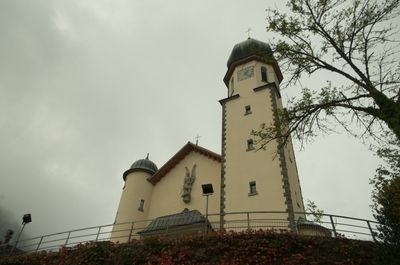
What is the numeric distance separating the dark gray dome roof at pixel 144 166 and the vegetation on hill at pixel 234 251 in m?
10.9

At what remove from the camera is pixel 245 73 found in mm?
27844

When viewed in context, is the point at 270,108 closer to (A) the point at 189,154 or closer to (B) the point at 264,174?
(B) the point at 264,174

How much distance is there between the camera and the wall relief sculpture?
23.9 m

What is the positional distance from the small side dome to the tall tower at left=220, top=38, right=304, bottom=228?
297 inches

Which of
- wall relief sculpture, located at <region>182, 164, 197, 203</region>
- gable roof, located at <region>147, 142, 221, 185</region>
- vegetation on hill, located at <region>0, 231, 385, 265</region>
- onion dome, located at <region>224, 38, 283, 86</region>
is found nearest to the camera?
vegetation on hill, located at <region>0, 231, 385, 265</region>

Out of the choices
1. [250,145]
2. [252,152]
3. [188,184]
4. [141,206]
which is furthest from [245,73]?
Answer: [141,206]

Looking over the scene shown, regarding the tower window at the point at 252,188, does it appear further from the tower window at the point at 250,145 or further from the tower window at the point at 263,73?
the tower window at the point at 263,73

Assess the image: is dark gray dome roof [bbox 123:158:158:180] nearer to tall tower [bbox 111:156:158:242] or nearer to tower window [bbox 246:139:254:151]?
tall tower [bbox 111:156:158:242]

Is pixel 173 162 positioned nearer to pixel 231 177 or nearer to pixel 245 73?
pixel 231 177

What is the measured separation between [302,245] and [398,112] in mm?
6762

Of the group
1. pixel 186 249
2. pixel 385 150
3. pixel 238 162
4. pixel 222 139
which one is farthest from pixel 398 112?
pixel 222 139

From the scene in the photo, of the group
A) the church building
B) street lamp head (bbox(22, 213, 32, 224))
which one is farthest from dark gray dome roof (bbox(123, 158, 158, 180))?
street lamp head (bbox(22, 213, 32, 224))

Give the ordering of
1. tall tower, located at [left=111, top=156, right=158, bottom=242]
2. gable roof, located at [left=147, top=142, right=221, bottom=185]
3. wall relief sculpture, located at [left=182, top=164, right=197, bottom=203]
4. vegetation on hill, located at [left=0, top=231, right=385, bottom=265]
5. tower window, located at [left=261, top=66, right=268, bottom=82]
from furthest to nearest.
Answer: tower window, located at [left=261, top=66, right=268, bottom=82] → gable roof, located at [left=147, top=142, right=221, bottom=185] → tall tower, located at [left=111, top=156, right=158, bottom=242] → wall relief sculpture, located at [left=182, top=164, right=197, bottom=203] → vegetation on hill, located at [left=0, top=231, right=385, bottom=265]

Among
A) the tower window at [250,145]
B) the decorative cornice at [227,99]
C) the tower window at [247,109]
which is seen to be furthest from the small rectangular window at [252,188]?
the decorative cornice at [227,99]
